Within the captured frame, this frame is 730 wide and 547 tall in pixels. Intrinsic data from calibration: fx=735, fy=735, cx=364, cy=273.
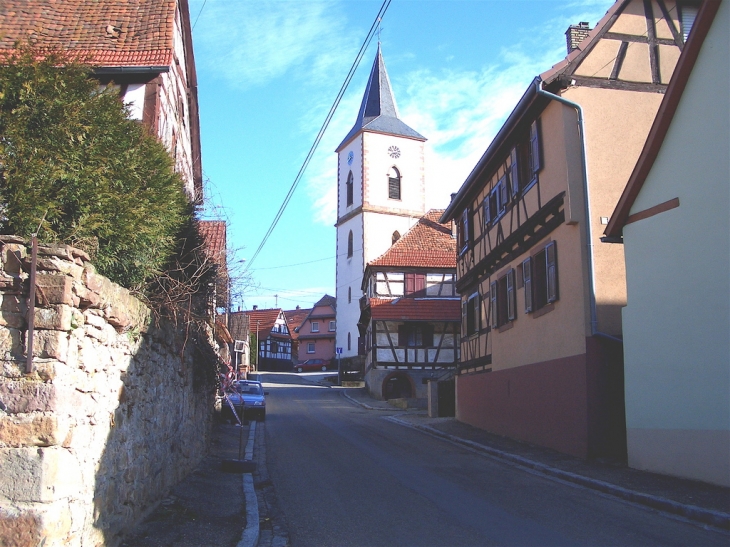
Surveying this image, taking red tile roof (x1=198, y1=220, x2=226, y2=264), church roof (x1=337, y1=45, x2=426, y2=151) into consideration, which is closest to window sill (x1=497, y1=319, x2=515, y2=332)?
red tile roof (x1=198, y1=220, x2=226, y2=264)

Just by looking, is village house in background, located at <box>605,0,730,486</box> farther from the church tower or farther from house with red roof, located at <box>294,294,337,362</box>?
house with red roof, located at <box>294,294,337,362</box>

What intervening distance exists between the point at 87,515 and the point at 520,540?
13.7 feet

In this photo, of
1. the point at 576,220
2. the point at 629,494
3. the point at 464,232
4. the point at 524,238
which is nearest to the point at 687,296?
the point at 629,494

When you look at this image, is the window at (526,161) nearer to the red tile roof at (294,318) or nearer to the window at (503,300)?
the window at (503,300)

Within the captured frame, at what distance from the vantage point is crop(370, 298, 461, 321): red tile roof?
37156 millimetres

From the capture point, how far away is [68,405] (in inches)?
220

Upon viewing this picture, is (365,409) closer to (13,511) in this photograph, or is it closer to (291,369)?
(13,511)

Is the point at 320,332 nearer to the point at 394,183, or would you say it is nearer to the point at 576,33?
the point at 394,183


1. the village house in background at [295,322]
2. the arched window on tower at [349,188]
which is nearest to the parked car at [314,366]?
the village house in background at [295,322]

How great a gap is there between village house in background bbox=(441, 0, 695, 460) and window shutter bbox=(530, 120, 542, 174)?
0.04 m

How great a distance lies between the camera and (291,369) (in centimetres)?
8069

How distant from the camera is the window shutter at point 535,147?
1575 centimetres

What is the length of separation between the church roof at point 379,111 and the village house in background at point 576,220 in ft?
140

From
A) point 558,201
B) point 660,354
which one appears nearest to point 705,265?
point 660,354
